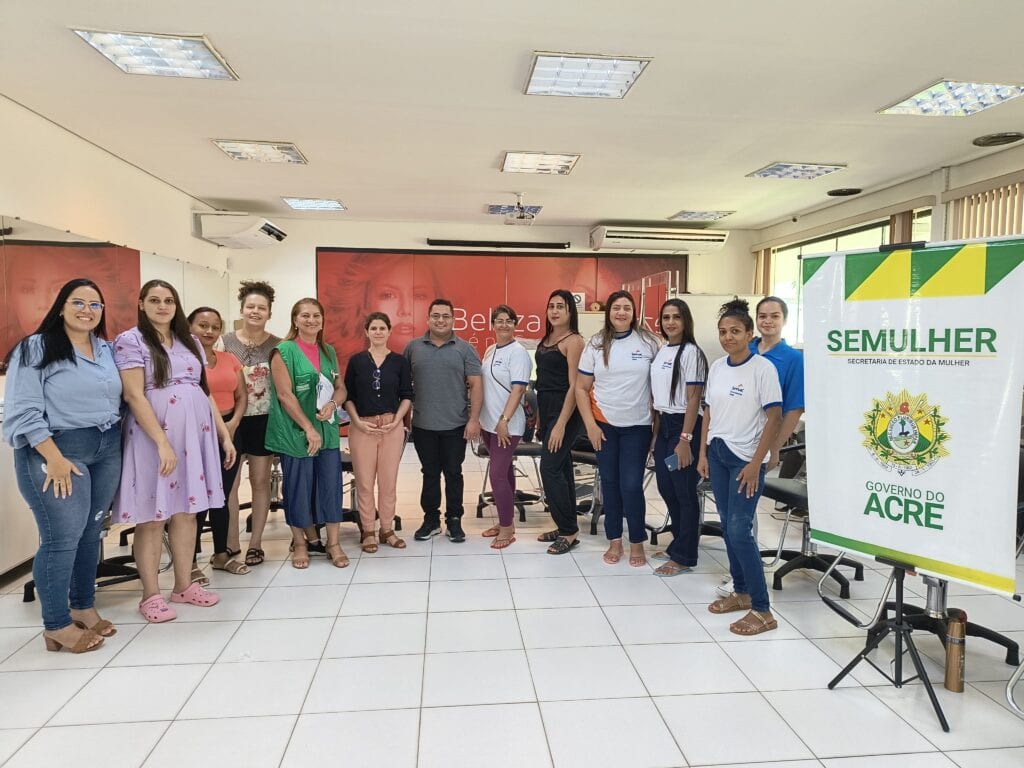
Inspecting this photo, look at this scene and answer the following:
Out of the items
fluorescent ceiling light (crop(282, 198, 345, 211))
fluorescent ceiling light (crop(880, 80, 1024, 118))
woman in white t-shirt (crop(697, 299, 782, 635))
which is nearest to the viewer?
woman in white t-shirt (crop(697, 299, 782, 635))

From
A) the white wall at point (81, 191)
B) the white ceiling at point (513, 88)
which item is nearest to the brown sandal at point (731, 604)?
the white ceiling at point (513, 88)

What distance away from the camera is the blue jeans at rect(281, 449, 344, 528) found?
3473 mm

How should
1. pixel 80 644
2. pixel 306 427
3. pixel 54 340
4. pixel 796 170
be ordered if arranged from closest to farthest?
1. pixel 54 340
2. pixel 80 644
3. pixel 306 427
4. pixel 796 170

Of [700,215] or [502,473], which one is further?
[700,215]

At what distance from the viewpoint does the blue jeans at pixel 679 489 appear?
3395mm

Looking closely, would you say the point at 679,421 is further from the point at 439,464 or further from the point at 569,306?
the point at 439,464

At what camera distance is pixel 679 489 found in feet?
11.3

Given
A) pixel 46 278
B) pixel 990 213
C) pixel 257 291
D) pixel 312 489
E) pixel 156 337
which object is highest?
Answer: pixel 990 213

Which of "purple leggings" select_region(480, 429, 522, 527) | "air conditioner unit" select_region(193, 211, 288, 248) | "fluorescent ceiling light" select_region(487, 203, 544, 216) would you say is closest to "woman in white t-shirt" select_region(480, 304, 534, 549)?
"purple leggings" select_region(480, 429, 522, 527)

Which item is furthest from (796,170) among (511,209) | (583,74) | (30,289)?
(30,289)

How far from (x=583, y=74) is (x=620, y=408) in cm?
193

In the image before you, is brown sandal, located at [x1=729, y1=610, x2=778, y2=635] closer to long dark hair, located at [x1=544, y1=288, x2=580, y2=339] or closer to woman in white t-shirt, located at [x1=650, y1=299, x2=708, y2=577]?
woman in white t-shirt, located at [x1=650, y1=299, x2=708, y2=577]

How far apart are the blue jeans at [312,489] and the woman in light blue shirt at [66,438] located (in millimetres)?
927

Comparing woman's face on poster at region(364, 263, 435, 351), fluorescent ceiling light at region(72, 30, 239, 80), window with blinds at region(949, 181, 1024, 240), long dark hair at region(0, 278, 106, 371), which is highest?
fluorescent ceiling light at region(72, 30, 239, 80)
